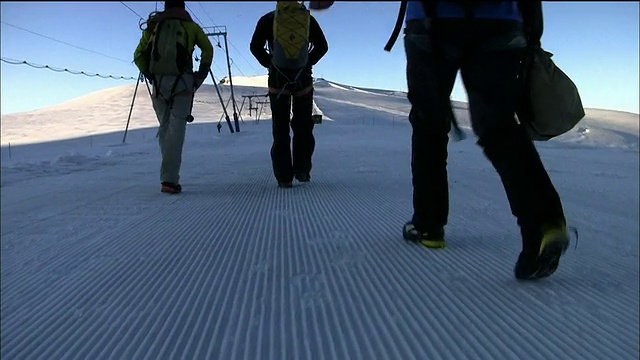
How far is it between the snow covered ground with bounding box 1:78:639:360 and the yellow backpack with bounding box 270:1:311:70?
3.20 feet

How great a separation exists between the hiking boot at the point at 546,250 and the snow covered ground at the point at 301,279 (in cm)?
8

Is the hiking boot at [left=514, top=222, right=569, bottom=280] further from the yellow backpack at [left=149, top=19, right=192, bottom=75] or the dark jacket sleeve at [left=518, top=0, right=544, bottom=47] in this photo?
the yellow backpack at [left=149, top=19, right=192, bottom=75]

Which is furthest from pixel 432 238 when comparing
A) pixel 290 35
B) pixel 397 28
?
pixel 290 35

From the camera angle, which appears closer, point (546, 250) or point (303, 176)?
point (546, 250)

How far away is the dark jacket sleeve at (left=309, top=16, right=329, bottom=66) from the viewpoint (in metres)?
4.43

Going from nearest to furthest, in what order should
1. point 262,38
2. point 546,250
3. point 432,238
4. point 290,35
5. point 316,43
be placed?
point 546,250 < point 432,238 < point 290,35 < point 262,38 < point 316,43

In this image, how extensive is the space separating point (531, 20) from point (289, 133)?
2.68 m

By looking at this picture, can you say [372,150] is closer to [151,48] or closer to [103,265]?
[151,48]

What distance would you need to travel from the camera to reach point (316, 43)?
4.49 metres

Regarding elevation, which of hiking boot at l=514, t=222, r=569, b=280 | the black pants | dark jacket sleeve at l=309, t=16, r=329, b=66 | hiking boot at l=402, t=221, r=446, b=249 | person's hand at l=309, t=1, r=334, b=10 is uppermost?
dark jacket sleeve at l=309, t=16, r=329, b=66

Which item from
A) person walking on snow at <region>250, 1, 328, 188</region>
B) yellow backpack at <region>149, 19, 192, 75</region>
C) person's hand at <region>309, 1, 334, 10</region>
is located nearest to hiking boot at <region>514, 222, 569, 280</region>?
person's hand at <region>309, 1, 334, 10</region>

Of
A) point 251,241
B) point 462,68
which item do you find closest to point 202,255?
point 251,241

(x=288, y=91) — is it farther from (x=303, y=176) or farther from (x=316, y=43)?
(x=303, y=176)

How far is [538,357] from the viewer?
1.36 m
